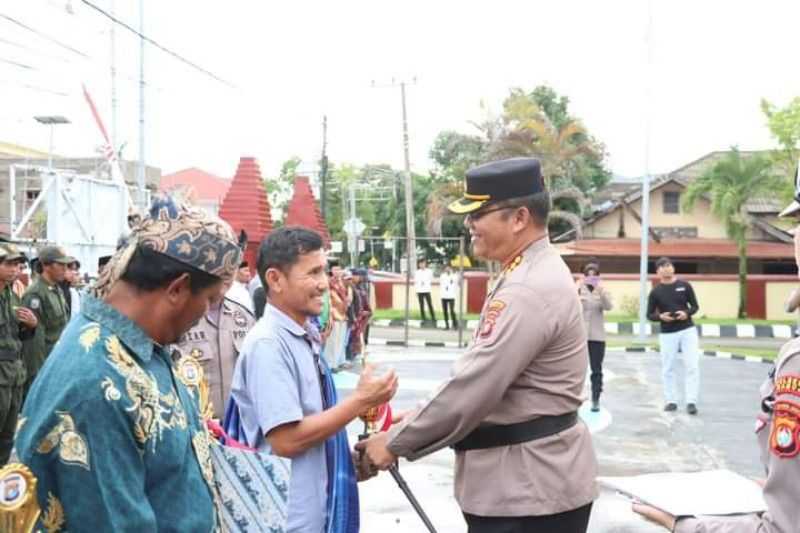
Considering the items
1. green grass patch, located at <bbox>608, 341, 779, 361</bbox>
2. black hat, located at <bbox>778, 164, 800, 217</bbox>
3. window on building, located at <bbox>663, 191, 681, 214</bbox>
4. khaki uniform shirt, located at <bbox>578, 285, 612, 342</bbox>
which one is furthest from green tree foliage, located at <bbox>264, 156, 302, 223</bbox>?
black hat, located at <bbox>778, 164, 800, 217</bbox>

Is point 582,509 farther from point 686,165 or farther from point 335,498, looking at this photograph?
point 686,165

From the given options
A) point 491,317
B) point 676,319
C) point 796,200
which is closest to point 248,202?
point 676,319

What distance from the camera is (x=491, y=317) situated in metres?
2.96

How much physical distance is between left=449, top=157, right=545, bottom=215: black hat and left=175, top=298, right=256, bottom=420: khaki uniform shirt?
2.09 meters

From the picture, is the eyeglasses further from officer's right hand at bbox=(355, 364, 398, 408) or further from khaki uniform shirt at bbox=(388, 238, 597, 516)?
officer's right hand at bbox=(355, 364, 398, 408)

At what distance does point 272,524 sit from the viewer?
7.61ft

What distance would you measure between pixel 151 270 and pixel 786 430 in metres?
1.38

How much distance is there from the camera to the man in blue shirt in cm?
273

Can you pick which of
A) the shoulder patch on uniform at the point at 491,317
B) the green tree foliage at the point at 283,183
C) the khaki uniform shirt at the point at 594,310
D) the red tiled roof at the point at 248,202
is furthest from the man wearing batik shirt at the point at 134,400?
the green tree foliage at the point at 283,183

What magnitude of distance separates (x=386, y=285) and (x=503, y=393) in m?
27.8

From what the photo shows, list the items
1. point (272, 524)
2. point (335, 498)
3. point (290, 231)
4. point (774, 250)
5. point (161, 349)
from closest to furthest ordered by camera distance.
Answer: point (161, 349) < point (272, 524) < point (335, 498) < point (290, 231) < point (774, 250)

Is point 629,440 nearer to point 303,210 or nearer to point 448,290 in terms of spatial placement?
point 303,210

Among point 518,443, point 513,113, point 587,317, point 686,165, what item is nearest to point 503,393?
point 518,443

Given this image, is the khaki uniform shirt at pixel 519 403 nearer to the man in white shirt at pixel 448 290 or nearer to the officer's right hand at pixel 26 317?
the officer's right hand at pixel 26 317
